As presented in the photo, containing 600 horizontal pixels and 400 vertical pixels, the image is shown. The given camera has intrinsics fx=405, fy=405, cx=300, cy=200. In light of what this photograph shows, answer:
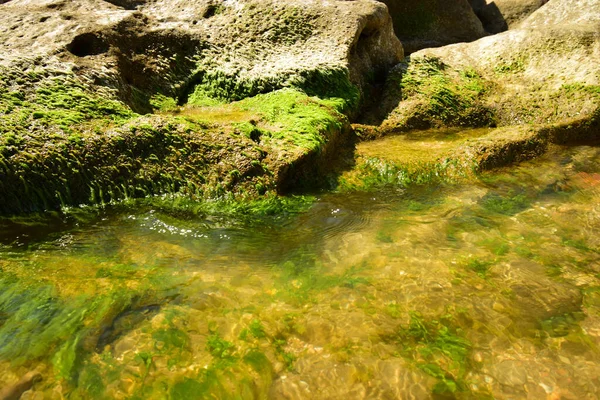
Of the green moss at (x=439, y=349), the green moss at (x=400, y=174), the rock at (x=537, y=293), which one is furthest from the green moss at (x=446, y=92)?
the green moss at (x=439, y=349)

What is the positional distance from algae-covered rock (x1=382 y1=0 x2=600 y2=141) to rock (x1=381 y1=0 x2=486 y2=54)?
25.0ft

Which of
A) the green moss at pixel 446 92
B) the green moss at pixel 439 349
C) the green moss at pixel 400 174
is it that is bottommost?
the green moss at pixel 439 349

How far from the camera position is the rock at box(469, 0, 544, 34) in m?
18.8

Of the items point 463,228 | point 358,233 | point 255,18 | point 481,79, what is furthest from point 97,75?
point 481,79

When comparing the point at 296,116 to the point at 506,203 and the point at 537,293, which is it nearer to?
the point at 506,203

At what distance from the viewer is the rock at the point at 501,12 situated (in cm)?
1878

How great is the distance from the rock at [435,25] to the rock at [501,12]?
1.92 m

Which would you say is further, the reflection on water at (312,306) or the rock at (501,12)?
the rock at (501,12)

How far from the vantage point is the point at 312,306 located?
3.99 m

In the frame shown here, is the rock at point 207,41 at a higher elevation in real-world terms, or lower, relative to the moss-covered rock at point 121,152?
higher

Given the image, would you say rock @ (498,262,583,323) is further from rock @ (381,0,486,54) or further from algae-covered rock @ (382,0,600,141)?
rock @ (381,0,486,54)

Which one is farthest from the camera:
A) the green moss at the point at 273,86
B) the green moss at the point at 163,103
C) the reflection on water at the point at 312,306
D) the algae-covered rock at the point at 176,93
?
the green moss at the point at 273,86

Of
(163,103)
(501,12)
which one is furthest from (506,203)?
(501,12)

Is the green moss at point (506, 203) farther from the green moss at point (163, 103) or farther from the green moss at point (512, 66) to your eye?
the green moss at point (163, 103)
